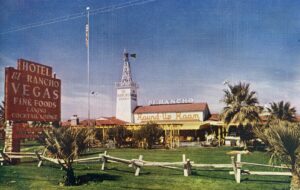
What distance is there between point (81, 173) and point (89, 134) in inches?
67.5

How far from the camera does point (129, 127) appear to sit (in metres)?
27.0

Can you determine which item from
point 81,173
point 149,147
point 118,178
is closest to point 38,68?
point 81,173

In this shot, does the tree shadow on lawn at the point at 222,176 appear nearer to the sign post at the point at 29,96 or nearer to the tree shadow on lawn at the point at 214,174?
the tree shadow on lawn at the point at 214,174

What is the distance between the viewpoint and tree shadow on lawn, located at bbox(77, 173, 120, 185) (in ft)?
28.6

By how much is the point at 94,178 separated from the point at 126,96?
27792 mm

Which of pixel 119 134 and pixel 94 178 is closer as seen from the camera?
pixel 94 178

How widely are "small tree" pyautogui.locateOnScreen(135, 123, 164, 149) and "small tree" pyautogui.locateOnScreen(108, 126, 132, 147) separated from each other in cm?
184

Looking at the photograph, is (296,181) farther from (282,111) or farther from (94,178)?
(282,111)

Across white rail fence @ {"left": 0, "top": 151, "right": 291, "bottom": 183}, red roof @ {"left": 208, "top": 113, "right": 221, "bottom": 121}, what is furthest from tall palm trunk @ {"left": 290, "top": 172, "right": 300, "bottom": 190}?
red roof @ {"left": 208, "top": 113, "right": 221, "bottom": 121}

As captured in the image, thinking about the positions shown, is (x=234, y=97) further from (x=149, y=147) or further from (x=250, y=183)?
(x=250, y=183)

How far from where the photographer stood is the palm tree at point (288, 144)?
578 centimetres

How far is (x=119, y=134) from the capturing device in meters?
24.8

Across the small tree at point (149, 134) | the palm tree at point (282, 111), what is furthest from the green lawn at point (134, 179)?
the small tree at point (149, 134)

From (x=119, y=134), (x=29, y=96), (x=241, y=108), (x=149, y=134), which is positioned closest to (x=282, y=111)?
(x=241, y=108)
